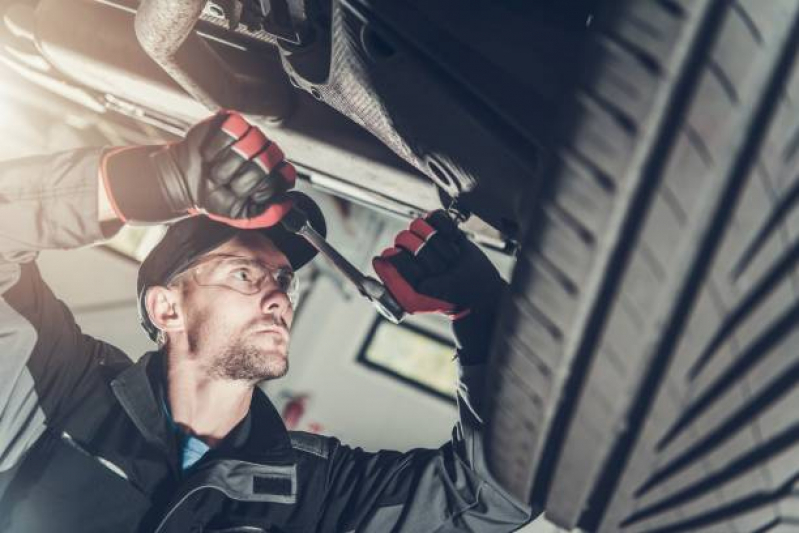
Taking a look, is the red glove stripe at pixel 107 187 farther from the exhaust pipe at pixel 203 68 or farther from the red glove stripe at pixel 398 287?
the red glove stripe at pixel 398 287

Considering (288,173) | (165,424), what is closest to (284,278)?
(165,424)

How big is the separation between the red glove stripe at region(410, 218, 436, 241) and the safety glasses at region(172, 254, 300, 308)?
1.78 feet

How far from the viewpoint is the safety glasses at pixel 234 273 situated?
4.26ft

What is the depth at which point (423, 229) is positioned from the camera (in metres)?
0.87

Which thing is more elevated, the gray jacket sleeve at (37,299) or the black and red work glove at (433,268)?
the black and red work glove at (433,268)

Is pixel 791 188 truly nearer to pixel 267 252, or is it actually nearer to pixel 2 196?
pixel 2 196

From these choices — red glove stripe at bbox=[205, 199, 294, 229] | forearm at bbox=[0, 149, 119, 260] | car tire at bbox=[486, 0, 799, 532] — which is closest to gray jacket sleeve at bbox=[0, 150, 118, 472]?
forearm at bbox=[0, 149, 119, 260]

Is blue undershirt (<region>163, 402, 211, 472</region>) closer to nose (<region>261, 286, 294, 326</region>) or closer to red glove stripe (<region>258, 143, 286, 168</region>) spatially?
nose (<region>261, 286, 294, 326</region>)

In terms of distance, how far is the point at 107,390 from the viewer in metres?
1.20

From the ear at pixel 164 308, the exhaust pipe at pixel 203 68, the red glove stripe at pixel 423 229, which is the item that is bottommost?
the ear at pixel 164 308

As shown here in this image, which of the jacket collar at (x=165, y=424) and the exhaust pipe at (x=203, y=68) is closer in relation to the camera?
the exhaust pipe at (x=203, y=68)

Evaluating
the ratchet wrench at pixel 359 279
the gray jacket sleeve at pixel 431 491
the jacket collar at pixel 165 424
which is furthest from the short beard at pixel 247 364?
the ratchet wrench at pixel 359 279

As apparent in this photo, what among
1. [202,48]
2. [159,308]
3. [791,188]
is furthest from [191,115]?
[791,188]

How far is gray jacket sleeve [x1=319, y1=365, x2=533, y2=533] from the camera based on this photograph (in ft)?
3.43
